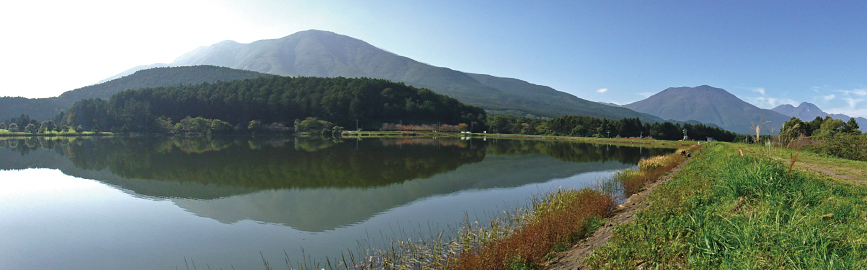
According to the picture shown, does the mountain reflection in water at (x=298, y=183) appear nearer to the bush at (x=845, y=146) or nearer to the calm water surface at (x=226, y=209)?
the calm water surface at (x=226, y=209)

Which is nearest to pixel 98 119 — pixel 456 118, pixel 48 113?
pixel 48 113

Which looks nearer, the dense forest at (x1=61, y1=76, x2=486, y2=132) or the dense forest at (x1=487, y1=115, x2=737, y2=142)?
the dense forest at (x1=487, y1=115, x2=737, y2=142)

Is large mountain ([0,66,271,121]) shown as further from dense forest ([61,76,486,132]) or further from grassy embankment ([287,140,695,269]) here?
grassy embankment ([287,140,695,269])

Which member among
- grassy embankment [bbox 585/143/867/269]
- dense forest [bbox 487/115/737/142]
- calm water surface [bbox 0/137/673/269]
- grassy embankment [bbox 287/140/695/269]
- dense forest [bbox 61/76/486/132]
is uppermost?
dense forest [bbox 61/76/486/132]

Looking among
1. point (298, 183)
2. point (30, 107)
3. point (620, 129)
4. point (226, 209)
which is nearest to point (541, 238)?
point (226, 209)

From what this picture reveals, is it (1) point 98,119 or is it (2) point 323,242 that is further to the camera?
(1) point 98,119

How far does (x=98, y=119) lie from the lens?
109062mm

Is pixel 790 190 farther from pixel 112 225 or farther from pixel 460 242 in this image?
pixel 112 225

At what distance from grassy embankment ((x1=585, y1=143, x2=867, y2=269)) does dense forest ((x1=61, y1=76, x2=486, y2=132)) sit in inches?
4328

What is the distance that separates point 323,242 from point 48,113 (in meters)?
203

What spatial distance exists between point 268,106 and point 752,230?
126183 millimetres

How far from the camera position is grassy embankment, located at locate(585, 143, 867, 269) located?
402 cm

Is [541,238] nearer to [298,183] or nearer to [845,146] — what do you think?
[298,183]

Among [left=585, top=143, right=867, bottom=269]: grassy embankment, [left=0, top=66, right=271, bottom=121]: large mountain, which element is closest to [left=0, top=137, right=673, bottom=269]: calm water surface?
Answer: [left=585, top=143, right=867, bottom=269]: grassy embankment
